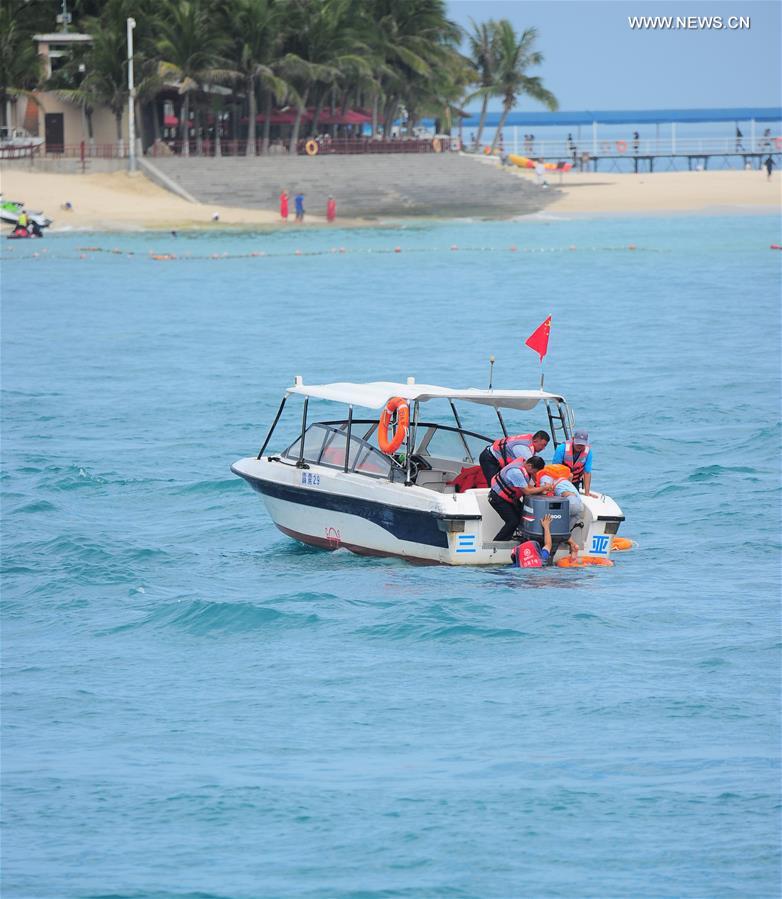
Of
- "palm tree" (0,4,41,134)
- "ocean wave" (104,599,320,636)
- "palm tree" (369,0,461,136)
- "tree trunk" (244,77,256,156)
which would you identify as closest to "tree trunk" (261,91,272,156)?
"tree trunk" (244,77,256,156)

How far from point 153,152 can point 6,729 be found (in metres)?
59.3

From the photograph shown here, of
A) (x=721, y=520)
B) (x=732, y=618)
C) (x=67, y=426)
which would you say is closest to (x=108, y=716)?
(x=732, y=618)

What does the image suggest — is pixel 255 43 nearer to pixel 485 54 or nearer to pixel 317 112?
pixel 317 112

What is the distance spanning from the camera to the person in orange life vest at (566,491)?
14.8 metres

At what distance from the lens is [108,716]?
38.7 ft

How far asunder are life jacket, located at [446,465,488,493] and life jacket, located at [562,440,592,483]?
1.01 metres

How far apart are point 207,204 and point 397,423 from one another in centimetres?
5022

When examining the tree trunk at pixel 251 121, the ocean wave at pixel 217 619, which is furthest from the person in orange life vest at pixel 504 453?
the tree trunk at pixel 251 121

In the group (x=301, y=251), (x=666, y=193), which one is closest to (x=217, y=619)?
(x=301, y=251)

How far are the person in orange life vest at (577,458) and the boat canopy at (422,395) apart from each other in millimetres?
479

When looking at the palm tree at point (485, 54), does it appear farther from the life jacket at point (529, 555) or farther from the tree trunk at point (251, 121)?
the life jacket at point (529, 555)

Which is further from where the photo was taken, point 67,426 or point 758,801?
point 67,426

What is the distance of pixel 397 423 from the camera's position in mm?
15172

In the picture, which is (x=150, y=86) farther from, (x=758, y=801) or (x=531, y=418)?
(x=758, y=801)
